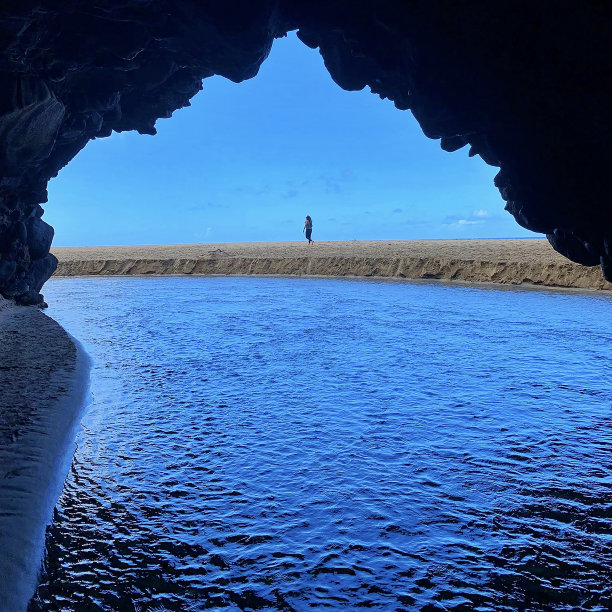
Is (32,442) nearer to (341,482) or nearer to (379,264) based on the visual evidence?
(341,482)

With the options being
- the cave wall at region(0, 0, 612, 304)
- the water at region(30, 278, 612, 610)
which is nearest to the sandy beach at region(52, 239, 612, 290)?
the water at region(30, 278, 612, 610)

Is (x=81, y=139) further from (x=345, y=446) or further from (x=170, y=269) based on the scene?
(x=170, y=269)

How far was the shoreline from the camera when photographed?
5766 millimetres

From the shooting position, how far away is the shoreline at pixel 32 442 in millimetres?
5766

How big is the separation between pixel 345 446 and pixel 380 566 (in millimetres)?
3525

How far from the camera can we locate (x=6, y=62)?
39.1 ft

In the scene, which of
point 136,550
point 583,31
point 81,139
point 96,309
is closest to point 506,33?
point 583,31

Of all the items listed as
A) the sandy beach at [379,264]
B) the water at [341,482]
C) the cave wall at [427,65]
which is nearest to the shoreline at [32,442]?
the water at [341,482]

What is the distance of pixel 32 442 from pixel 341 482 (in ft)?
15.8

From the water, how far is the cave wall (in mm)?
4366

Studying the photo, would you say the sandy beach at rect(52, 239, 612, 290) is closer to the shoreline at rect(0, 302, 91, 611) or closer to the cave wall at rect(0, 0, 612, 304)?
the cave wall at rect(0, 0, 612, 304)

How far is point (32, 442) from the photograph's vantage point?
852cm

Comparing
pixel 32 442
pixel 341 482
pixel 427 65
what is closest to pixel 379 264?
pixel 427 65

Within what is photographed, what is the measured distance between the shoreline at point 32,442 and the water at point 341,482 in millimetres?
231
